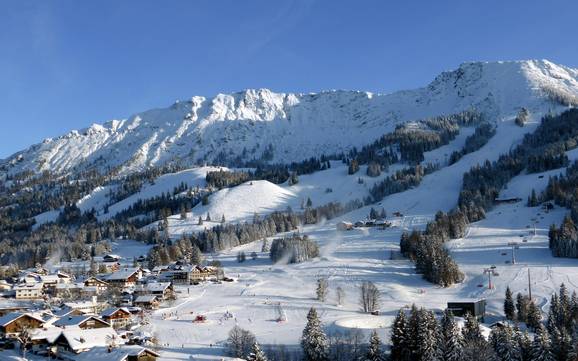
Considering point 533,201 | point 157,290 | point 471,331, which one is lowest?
point 471,331

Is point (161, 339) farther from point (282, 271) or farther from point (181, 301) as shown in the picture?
point (282, 271)

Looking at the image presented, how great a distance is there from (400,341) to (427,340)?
8.59ft

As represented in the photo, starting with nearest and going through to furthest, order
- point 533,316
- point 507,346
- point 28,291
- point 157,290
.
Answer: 1. point 507,346
2. point 533,316
3. point 157,290
4. point 28,291

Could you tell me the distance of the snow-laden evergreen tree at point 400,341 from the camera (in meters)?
57.5

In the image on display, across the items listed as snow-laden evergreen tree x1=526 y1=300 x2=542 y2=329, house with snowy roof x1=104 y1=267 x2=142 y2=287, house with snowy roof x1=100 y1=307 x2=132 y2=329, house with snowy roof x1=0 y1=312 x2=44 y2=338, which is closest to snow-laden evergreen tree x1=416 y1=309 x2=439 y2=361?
snow-laden evergreen tree x1=526 y1=300 x2=542 y2=329

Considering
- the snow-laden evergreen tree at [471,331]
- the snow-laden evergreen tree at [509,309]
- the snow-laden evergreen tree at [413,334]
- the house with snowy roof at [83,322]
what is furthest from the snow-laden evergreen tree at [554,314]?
the house with snowy roof at [83,322]

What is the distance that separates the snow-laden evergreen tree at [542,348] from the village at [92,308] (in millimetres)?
34050

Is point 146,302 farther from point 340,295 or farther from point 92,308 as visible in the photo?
point 340,295

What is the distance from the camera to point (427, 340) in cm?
5644

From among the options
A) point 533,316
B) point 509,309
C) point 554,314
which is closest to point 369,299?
point 509,309

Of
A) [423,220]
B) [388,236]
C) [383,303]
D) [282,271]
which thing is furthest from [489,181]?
[383,303]

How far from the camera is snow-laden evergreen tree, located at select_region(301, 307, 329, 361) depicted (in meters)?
58.1

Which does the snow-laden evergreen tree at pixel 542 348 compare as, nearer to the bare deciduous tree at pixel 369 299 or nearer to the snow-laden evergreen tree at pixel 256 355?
the snow-laden evergreen tree at pixel 256 355

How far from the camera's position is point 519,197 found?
173875 mm
